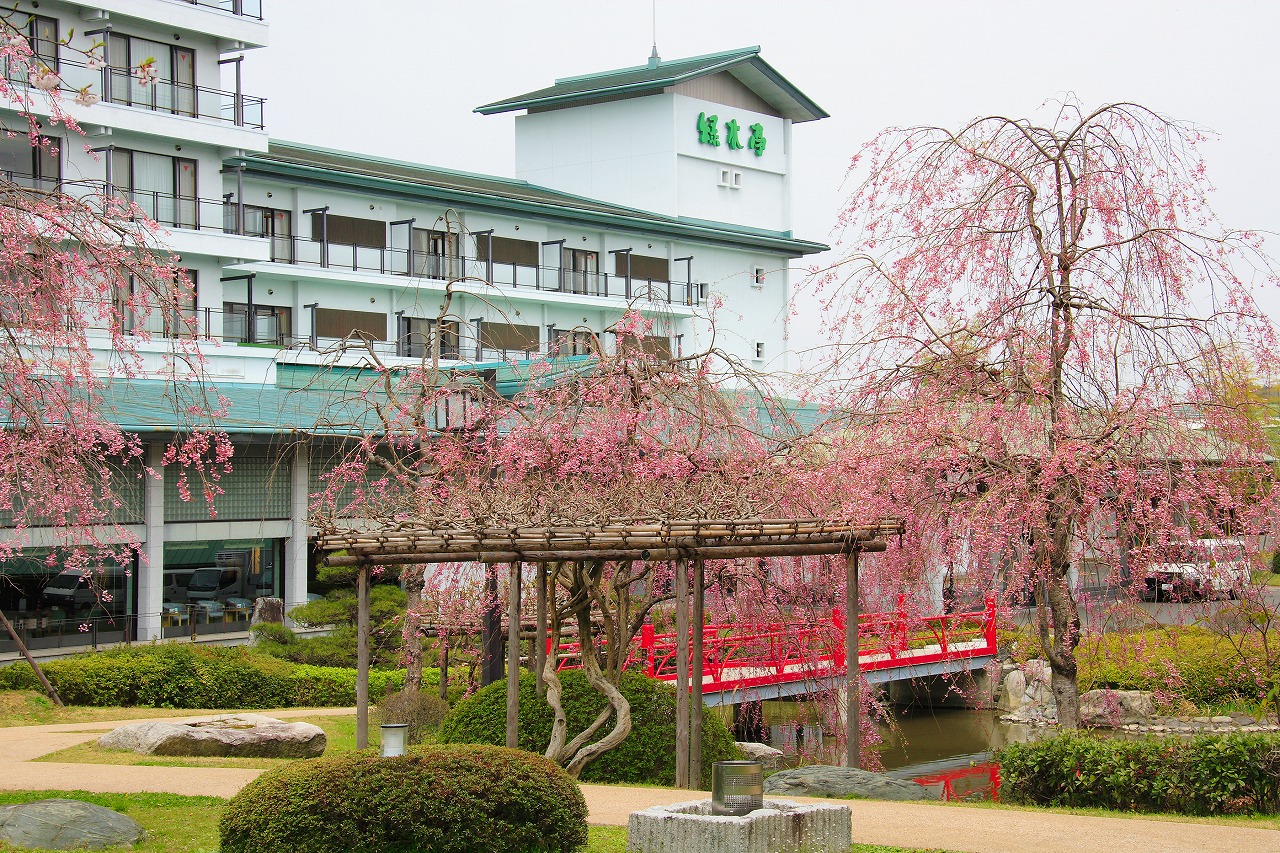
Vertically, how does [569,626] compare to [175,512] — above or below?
below

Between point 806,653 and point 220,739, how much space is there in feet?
27.7

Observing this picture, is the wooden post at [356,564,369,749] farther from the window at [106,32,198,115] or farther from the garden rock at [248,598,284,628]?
the window at [106,32,198,115]

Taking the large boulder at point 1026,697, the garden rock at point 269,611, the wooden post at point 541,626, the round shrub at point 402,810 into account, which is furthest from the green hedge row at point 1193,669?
the garden rock at point 269,611

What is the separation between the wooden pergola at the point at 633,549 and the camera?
45.5ft

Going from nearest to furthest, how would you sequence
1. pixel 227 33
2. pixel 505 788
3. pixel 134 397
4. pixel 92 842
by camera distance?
pixel 505 788 → pixel 92 842 → pixel 134 397 → pixel 227 33

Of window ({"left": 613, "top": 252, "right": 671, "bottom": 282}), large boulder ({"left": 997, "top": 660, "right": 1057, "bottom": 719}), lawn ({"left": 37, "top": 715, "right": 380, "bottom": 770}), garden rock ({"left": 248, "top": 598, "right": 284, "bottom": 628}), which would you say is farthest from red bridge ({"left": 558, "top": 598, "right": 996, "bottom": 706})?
window ({"left": 613, "top": 252, "right": 671, "bottom": 282})

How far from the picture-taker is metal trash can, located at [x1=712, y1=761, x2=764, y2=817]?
1014cm

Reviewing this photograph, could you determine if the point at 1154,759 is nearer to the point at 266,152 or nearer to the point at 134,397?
the point at 134,397

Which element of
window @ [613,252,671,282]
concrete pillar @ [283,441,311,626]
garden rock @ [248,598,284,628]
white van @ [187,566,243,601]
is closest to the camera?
garden rock @ [248,598,284,628]

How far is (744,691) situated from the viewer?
2297 centimetres

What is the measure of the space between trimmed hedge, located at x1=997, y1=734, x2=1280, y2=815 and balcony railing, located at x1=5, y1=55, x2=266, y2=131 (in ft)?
96.5

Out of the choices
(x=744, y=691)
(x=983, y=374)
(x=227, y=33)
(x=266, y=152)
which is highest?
(x=227, y=33)

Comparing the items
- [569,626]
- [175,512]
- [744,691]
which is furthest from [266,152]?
[744,691]

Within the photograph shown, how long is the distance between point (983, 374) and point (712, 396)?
173 inches
